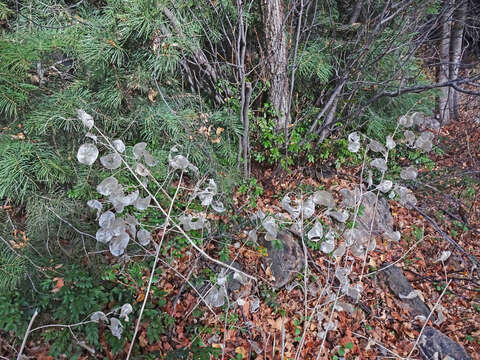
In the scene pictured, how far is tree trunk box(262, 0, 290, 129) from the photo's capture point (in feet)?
8.35

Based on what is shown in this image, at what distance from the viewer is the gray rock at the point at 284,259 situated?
92.9 inches

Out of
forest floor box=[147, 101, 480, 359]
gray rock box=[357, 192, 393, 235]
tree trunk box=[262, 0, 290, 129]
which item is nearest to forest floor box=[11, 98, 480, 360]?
forest floor box=[147, 101, 480, 359]

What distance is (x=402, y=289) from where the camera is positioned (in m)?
2.53

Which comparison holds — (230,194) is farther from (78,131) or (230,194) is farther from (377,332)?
(377,332)

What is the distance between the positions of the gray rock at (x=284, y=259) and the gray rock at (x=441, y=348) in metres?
1.02

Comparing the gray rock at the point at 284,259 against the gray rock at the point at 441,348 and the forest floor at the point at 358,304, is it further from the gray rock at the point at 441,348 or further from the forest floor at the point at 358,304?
the gray rock at the point at 441,348

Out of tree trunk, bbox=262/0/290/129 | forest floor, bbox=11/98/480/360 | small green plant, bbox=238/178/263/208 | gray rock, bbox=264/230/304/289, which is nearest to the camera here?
forest floor, bbox=11/98/480/360

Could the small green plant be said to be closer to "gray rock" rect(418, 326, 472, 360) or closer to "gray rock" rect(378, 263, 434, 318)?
"gray rock" rect(378, 263, 434, 318)

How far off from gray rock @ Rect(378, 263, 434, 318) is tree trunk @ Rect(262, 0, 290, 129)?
1763 mm

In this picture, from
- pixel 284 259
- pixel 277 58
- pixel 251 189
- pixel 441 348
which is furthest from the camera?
pixel 251 189

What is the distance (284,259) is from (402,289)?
1.14 metres

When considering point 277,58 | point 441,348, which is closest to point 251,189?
point 277,58

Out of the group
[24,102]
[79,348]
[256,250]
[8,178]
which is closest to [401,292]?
[256,250]

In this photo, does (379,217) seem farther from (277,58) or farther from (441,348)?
(277,58)
